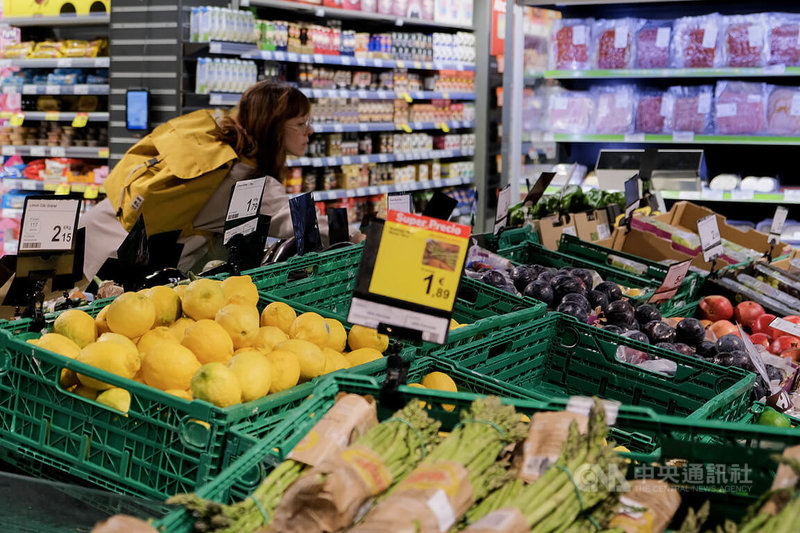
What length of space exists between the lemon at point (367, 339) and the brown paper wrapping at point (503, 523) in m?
0.95

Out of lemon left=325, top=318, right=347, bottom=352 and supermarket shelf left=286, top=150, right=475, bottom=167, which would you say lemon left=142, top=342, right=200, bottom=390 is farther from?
supermarket shelf left=286, top=150, right=475, bottom=167

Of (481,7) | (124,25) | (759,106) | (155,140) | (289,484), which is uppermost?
(481,7)

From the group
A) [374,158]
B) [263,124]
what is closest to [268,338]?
[263,124]

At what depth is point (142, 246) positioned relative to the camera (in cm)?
223

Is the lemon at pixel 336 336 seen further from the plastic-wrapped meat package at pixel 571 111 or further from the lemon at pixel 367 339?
the plastic-wrapped meat package at pixel 571 111

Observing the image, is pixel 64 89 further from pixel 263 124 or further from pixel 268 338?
pixel 268 338

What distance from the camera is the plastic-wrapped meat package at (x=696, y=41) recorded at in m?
5.41

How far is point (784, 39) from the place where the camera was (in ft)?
17.3

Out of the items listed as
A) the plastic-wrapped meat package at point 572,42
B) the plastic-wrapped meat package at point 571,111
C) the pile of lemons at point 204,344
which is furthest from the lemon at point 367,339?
the plastic-wrapped meat package at point 572,42

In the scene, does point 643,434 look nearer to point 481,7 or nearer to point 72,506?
point 72,506

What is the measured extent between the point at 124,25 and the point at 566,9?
308cm

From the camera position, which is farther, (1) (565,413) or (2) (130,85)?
(2) (130,85)

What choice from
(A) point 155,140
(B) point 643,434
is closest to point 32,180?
(A) point 155,140

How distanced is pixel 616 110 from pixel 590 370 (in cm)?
378
